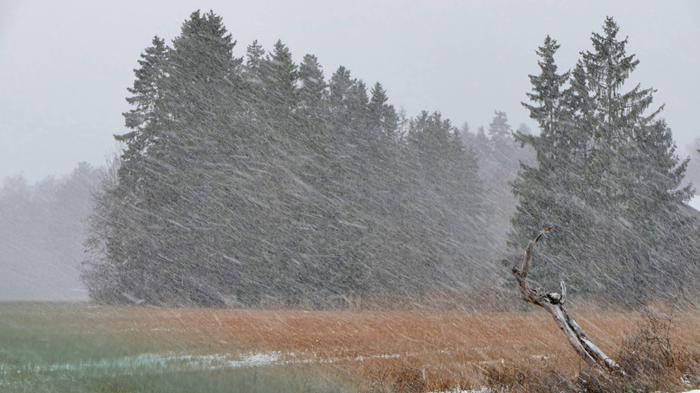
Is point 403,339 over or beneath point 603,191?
beneath

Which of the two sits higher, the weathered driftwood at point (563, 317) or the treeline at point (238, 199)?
the treeline at point (238, 199)

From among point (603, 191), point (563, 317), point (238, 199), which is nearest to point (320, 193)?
point (238, 199)

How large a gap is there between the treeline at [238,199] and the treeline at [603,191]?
10435mm

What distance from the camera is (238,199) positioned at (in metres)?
36.3

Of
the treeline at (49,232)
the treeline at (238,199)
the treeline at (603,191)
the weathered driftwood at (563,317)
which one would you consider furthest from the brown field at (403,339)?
the treeline at (49,232)

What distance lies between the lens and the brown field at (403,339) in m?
11.4

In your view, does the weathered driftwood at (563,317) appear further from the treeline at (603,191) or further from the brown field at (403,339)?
the treeline at (603,191)

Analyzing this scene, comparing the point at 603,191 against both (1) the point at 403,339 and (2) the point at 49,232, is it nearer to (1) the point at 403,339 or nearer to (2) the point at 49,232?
(1) the point at 403,339

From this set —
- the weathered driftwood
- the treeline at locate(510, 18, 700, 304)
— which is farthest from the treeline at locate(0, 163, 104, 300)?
the weathered driftwood

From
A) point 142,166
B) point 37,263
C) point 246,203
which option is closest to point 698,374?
point 246,203

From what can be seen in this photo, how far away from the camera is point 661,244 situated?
2997cm

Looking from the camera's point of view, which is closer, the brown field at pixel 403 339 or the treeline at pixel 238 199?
the brown field at pixel 403 339

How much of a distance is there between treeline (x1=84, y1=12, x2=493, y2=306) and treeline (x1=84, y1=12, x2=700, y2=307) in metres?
0.09

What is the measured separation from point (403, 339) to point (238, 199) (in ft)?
71.4
